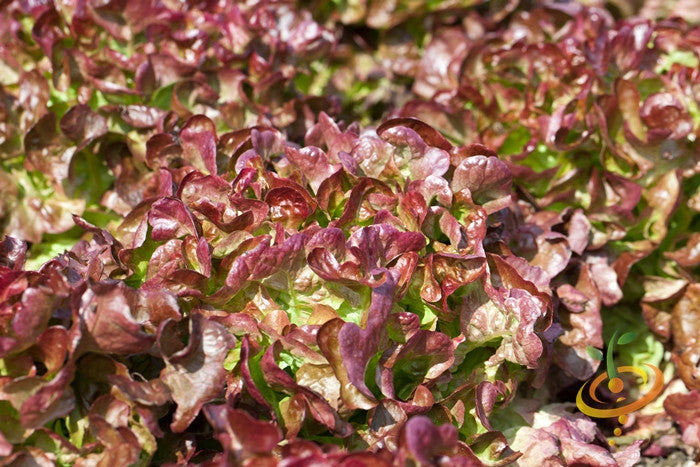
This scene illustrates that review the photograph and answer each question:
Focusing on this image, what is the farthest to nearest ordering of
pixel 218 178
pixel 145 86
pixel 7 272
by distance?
pixel 145 86, pixel 218 178, pixel 7 272

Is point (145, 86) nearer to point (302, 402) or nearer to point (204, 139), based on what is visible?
point (204, 139)

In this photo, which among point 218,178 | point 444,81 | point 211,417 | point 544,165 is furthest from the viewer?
point 444,81

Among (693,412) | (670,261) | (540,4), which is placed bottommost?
(693,412)

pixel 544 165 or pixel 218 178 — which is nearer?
pixel 218 178

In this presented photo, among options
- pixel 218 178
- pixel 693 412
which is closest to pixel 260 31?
pixel 218 178

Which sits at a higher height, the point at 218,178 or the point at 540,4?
the point at 218,178

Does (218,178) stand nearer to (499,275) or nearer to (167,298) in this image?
(167,298)

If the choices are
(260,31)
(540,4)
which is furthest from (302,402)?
(540,4)
